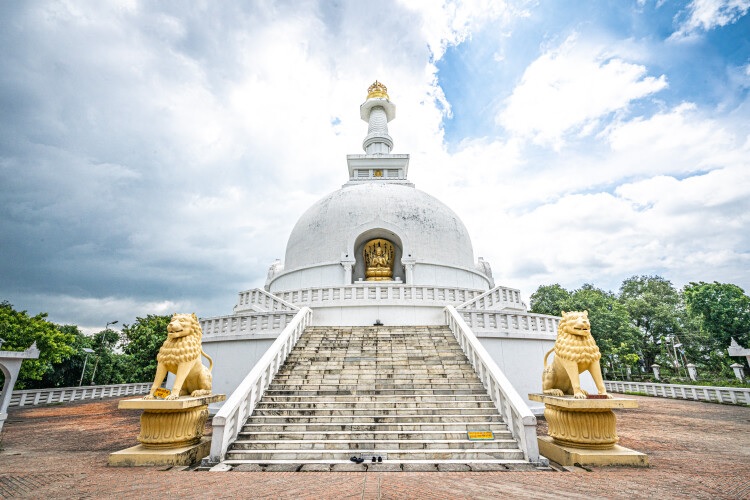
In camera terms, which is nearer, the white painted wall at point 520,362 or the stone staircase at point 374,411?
the stone staircase at point 374,411

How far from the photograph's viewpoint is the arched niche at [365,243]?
61.9 feet

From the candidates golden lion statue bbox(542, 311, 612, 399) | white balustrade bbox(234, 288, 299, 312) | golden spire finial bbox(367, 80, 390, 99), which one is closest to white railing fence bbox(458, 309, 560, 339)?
golden lion statue bbox(542, 311, 612, 399)

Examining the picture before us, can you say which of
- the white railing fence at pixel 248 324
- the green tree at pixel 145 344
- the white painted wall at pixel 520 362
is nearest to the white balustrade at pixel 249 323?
the white railing fence at pixel 248 324

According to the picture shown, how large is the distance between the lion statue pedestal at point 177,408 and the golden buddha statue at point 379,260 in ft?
40.2

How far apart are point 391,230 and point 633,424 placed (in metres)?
12.2

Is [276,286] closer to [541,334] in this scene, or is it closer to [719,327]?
[541,334]

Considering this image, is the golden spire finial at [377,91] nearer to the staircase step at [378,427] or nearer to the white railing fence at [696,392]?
the white railing fence at [696,392]

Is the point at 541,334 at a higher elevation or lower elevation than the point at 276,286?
lower

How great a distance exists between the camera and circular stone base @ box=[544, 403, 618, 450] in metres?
6.02

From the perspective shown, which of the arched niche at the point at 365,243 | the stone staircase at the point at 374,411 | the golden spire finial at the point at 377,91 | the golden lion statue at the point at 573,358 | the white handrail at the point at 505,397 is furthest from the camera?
the golden spire finial at the point at 377,91

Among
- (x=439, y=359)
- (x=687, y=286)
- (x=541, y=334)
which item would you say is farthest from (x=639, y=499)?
(x=687, y=286)

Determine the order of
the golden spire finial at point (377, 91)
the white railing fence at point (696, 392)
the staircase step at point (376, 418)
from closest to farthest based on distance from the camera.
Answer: the staircase step at point (376, 418) → the white railing fence at point (696, 392) → the golden spire finial at point (377, 91)

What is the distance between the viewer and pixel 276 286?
68.4 feet

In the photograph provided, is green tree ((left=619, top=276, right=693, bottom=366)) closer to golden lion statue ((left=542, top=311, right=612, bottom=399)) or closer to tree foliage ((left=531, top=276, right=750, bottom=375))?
tree foliage ((left=531, top=276, right=750, bottom=375))
